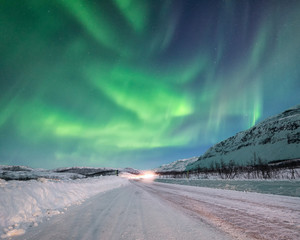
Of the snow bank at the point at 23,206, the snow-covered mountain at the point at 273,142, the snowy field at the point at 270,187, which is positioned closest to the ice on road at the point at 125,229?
the snow bank at the point at 23,206

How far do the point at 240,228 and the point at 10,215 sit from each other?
454cm

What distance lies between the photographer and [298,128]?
471ft

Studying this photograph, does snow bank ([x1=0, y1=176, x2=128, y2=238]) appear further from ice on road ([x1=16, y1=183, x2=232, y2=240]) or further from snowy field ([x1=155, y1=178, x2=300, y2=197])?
snowy field ([x1=155, y1=178, x2=300, y2=197])

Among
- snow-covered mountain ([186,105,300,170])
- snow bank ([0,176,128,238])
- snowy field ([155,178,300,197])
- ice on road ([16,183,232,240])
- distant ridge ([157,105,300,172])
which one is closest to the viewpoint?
ice on road ([16,183,232,240])

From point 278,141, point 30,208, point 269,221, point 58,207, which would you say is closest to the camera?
point 269,221

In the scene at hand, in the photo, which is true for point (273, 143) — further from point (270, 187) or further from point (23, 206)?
point (23, 206)

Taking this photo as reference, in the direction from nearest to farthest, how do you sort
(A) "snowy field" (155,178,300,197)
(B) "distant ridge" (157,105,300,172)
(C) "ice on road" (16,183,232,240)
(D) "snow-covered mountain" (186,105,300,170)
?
(C) "ice on road" (16,183,232,240) < (A) "snowy field" (155,178,300,197) < (B) "distant ridge" (157,105,300,172) < (D) "snow-covered mountain" (186,105,300,170)

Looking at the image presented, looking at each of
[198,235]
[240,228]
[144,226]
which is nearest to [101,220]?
A: [144,226]

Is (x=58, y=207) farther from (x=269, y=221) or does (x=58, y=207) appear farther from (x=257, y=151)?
(x=257, y=151)

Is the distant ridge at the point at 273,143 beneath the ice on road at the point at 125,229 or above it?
above

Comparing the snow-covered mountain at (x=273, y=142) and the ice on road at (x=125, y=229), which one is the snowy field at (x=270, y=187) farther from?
the snow-covered mountain at (x=273, y=142)

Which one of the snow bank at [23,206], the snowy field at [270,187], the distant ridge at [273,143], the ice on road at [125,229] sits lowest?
the snowy field at [270,187]

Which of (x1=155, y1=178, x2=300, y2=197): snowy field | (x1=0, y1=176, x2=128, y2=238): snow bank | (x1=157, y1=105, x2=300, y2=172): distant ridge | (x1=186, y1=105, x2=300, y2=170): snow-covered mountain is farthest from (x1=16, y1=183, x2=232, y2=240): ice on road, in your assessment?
(x1=186, y1=105, x2=300, y2=170): snow-covered mountain

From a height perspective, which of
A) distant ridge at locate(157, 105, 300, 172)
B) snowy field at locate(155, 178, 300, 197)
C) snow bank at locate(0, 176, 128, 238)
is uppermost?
distant ridge at locate(157, 105, 300, 172)
